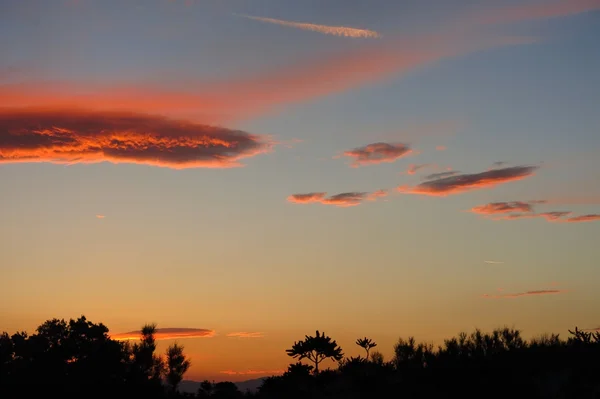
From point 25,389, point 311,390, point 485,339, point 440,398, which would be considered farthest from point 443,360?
point 25,389

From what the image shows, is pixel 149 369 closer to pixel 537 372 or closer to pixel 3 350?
pixel 3 350

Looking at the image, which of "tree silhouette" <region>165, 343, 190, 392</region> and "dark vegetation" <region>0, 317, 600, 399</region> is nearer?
"dark vegetation" <region>0, 317, 600, 399</region>

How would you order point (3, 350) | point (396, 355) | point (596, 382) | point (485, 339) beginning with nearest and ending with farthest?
point (596, 382) < point (485, 339) < point (396, 355) < point (3, 350)

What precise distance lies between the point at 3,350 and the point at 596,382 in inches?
2286

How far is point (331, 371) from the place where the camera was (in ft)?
168

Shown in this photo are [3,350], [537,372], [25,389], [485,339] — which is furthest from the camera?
[3,350]

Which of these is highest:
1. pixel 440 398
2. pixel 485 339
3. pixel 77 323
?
pixel 77 323

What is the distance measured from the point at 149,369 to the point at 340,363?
26516 mm

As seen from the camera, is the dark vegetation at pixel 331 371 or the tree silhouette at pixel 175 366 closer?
the dark vegetation at pixel 331 371

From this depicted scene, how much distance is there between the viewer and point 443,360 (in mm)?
38062

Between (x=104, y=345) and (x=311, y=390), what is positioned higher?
(x=104, y=345)

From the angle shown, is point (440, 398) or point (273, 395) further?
point (273, 395)

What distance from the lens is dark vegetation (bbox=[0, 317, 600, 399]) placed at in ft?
102

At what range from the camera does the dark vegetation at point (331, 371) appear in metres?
31.2
